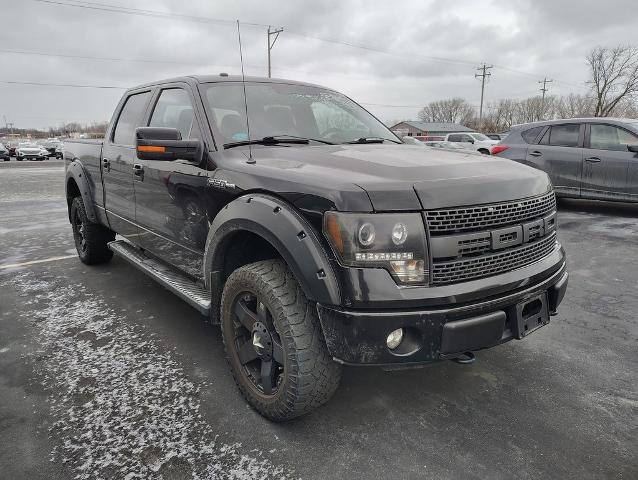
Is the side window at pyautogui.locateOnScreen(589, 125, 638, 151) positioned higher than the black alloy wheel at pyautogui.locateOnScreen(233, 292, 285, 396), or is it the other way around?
the side window at pyautogui.locateOnScreen(589, 125, 638, 151)

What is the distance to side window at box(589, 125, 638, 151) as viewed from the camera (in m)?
7.06

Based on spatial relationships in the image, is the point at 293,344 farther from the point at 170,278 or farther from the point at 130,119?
the point at 130,119

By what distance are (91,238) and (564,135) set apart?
24.8ft

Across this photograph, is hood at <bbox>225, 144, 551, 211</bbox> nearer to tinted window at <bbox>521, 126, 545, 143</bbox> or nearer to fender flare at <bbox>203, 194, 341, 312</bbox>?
fender flare at <bbox>203, 194, 341, 312</bbox>

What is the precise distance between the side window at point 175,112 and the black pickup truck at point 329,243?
2cm

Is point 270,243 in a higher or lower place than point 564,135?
lower

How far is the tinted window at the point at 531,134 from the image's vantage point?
A: 8.15 meters

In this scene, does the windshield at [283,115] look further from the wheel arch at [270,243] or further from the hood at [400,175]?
the wheel arch at [270,243]

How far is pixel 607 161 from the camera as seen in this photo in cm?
720

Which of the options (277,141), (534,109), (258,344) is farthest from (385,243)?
(534,109)

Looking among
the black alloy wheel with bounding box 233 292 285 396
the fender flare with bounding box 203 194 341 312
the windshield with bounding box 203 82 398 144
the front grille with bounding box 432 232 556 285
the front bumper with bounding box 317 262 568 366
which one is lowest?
the black alloy wheel with bounding box 233 292 285 396

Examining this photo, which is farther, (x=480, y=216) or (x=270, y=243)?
(x=270, y=243)

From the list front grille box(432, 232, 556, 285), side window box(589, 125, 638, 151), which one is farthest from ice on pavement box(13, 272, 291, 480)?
side window box(589, 125, 638, 151)

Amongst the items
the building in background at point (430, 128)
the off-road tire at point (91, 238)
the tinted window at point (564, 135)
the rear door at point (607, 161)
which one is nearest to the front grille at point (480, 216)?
the off-road tire at point (91, 238)
